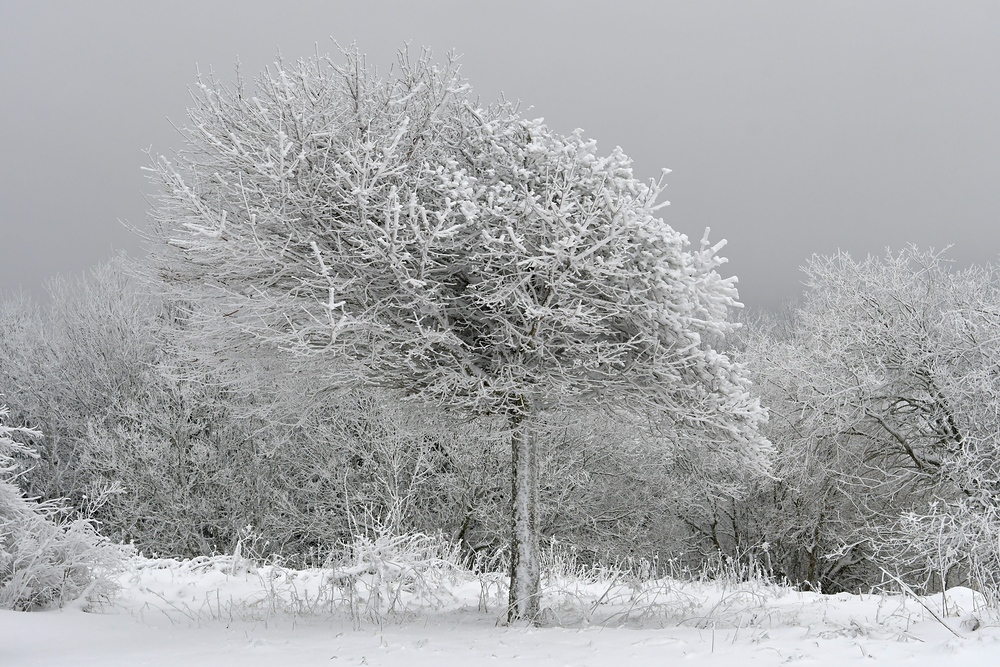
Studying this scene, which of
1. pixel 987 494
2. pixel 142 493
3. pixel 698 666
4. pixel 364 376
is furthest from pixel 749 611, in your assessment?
pixel 142 493

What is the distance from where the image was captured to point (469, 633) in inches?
245

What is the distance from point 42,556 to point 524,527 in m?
4.75

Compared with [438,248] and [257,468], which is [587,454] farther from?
[438,248]

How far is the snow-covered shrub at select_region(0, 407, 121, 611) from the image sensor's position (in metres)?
6.73

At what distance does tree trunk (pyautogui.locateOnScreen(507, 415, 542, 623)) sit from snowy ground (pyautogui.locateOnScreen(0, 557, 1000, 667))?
30 cm

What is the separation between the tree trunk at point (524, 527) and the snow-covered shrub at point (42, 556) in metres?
4.19

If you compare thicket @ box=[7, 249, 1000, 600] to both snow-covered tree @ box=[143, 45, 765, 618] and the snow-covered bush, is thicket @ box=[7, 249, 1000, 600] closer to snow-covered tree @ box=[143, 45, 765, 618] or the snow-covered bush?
the snow-covered bush

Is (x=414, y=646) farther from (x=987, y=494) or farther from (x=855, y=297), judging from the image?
(x=855, y=297)

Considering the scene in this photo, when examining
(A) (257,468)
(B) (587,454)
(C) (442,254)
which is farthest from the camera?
(A) (257,468)

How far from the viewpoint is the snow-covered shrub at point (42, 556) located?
673 cm

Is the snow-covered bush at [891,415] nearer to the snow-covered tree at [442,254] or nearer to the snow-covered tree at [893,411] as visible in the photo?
the snow-covered tree at [893,411]

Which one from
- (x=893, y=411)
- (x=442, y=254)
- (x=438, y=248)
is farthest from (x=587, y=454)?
(x=442, y=254)

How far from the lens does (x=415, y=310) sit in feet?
22.0

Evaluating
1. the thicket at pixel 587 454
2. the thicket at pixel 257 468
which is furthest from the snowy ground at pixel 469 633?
the thicket at pixel 257 468
